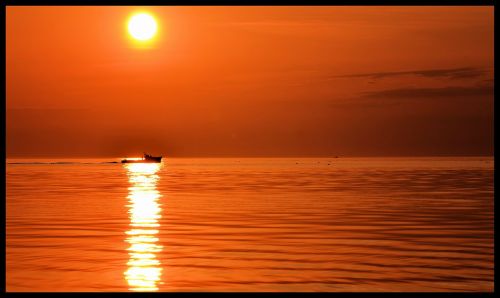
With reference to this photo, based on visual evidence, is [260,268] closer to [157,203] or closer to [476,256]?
[476,256]

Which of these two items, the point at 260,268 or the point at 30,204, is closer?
the point at 260,268

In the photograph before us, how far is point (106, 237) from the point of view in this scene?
29922 millimetres

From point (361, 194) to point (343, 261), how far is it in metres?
34.5

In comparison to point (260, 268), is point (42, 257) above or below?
above

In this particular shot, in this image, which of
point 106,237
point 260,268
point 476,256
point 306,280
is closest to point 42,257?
point 106,237

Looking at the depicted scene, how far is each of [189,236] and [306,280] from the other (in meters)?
10.7

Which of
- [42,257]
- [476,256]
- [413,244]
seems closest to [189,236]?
[42,257]

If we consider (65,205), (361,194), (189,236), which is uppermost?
(361,194)

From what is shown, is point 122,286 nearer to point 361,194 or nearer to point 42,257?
point 42,257

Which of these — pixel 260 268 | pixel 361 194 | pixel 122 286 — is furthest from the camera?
pixel 361 194

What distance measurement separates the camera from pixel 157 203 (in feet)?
162

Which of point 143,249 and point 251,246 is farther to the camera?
point 251,246

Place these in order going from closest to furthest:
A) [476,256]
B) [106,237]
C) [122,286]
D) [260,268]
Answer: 1. [122,286]
2. [260,268]
3. [476,256]
4. [106,237]

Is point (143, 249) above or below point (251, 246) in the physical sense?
above
